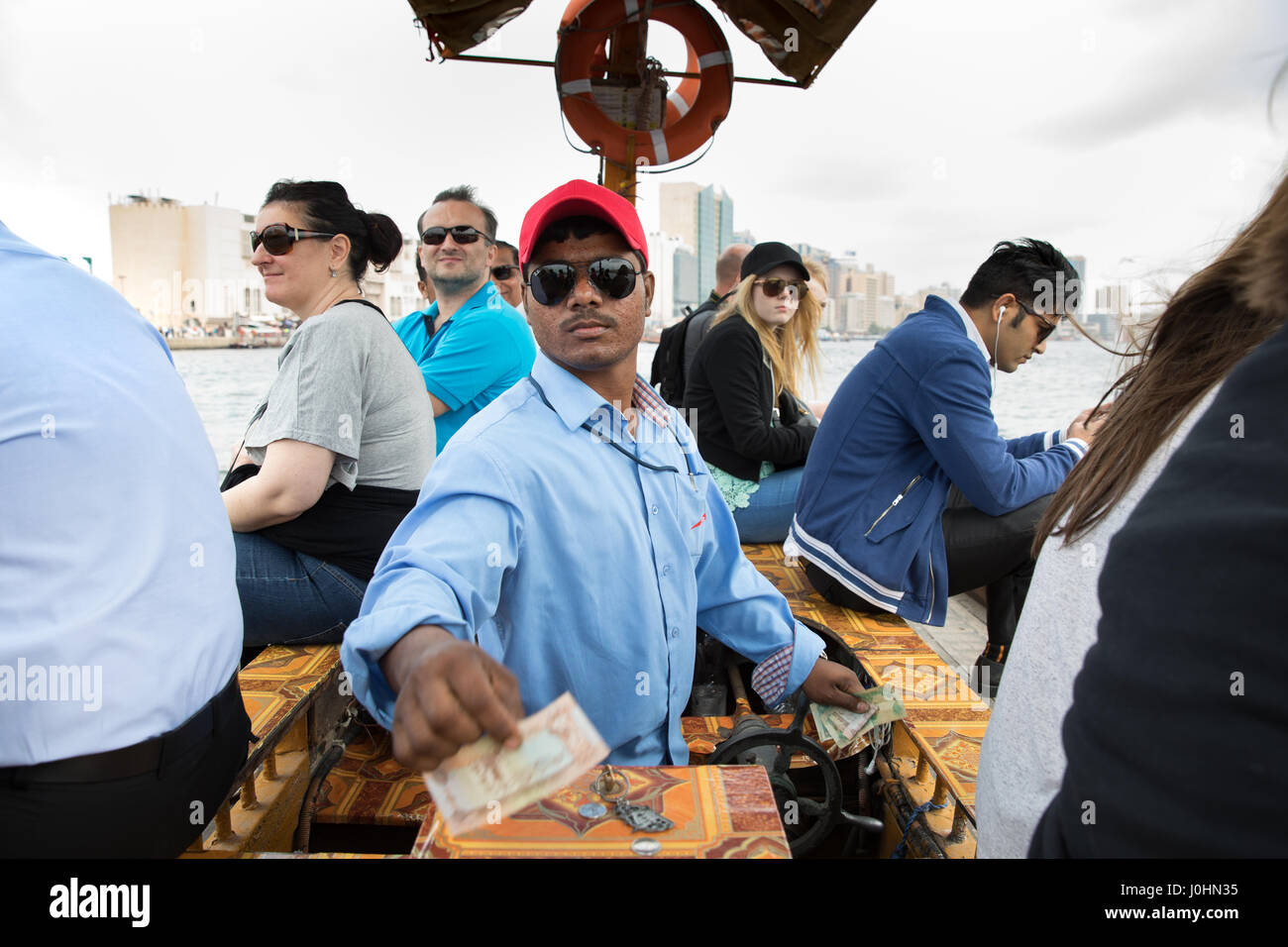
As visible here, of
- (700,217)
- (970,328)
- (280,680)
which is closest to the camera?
(280,680)

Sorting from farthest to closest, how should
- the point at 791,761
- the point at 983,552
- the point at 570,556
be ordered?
1. the point at 983,552
2. the point at 791,761
3. the point at 570,556

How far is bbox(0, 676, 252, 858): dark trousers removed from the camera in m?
1.27

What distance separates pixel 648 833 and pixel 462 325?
3.01 metres

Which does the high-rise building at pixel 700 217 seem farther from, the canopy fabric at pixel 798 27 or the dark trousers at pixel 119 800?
the dark trousers at pixel 119 800

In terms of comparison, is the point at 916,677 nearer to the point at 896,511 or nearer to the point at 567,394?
the point at 896,511

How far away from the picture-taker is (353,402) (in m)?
2.30

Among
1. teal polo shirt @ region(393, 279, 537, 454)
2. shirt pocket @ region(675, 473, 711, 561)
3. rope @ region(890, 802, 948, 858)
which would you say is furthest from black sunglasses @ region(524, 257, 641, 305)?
teal polo shirt @ region(393, 279, 537, 454)

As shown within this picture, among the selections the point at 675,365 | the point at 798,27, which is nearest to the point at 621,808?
the point at 798,27

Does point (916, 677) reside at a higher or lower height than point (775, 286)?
lower

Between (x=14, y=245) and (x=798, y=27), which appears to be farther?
(x=798, y=27)

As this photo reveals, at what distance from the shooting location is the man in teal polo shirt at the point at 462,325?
145 inches
